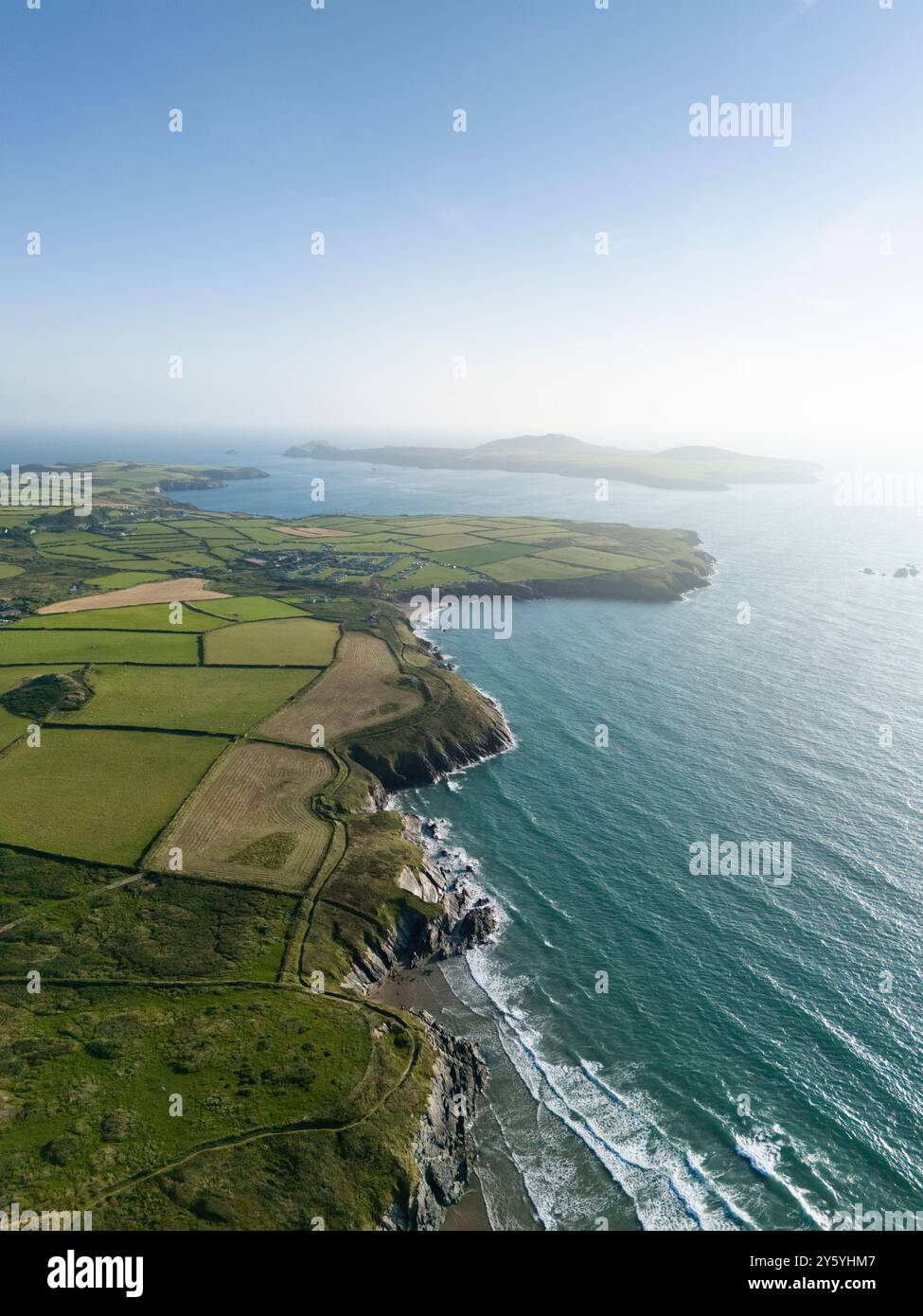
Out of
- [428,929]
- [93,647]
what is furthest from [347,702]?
[93,647]

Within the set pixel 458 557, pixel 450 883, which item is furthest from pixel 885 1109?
pixel 458 557

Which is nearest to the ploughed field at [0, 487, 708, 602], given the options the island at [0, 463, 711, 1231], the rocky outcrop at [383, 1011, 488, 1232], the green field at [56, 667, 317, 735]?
the island at [0, 463, 711, 1231]

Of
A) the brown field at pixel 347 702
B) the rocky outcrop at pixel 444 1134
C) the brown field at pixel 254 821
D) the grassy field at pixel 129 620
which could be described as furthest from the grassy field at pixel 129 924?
the grassy field at pixel 129 620

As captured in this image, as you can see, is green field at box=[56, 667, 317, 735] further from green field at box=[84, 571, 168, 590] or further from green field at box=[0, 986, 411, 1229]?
green field at box=[84, 571, 168, 590]

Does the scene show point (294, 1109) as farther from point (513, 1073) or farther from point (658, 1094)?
point (658, 1094)

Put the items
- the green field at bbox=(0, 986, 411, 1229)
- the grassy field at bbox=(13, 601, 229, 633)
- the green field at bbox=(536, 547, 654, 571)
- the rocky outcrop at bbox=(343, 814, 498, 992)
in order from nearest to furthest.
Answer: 1. the green field at bbox=(0, 986, 411, 1229)
2. the rocky outcrop at bbox=(343, 814, 498, 992)
3. the grassy field at bbox=(13, 601, 229, 633)
4. the green field at bbox=(536, 547, 654, 571)

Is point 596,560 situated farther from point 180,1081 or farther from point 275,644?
point 180,1081
